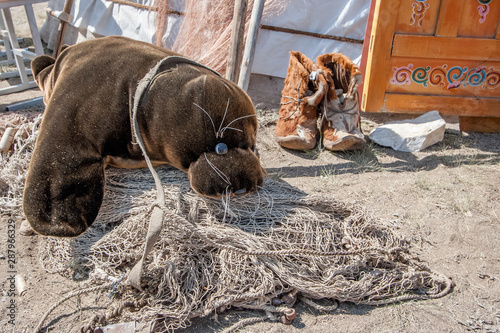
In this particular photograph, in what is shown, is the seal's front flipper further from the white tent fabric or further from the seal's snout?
the white tent fabric

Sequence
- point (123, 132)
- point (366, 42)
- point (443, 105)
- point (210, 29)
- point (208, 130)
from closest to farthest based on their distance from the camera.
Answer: point (208, 130)
point (123, 132)
point (443, 105)
point (366, 42)
point (210, 29)

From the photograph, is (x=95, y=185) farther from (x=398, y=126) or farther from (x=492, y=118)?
(x=492, y=118)

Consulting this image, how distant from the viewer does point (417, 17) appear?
3045 mm

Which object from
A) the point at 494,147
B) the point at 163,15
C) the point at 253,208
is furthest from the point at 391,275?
the point at 163,15

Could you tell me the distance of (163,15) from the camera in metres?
3.98

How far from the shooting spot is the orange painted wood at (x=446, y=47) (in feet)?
10.1

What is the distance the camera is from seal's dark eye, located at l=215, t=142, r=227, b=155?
171cm

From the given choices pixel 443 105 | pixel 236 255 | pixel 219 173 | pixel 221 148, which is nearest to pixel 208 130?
pixel 221 148

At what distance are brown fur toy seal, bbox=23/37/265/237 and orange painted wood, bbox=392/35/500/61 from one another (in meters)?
1.84

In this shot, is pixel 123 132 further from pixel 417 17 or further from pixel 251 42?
pixel 417 17

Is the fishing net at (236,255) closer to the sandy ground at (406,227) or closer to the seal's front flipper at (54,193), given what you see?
the sandy ground at (406,227)

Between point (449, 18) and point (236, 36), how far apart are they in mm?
1601

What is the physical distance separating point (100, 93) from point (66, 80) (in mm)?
182

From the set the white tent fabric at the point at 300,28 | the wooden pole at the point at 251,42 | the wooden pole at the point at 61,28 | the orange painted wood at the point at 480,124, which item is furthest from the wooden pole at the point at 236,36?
the orange painted wood at the point at 480,124
